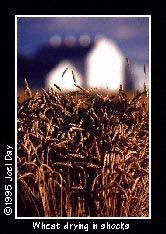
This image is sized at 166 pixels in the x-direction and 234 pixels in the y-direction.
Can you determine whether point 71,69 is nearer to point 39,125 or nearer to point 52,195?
point 39,125

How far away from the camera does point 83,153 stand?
2553mm

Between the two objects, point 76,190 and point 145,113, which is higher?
point 145,113

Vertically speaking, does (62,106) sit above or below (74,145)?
above

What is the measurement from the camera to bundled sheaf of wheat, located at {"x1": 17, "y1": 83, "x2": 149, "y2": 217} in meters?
2.55

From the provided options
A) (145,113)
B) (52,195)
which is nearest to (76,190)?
(52,195)

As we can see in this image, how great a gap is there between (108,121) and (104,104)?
0.08 meters

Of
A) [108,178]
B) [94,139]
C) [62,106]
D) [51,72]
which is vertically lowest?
[108,178]

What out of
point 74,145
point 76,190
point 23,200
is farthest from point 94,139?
point 23,200

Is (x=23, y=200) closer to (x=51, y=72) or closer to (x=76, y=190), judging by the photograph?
(x=76, y=190)

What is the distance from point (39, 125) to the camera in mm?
2557

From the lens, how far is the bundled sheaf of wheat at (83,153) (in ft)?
8.37
